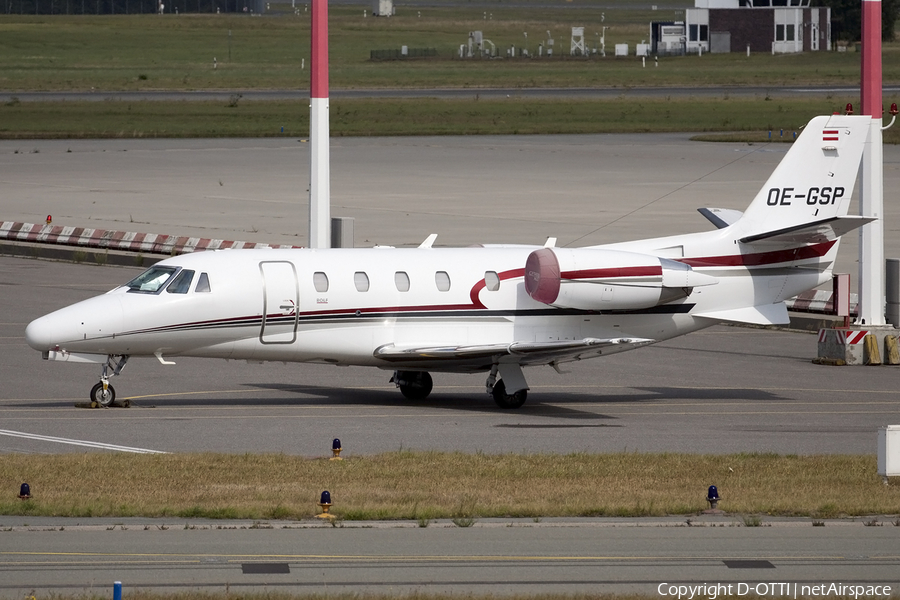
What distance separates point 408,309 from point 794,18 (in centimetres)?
14739

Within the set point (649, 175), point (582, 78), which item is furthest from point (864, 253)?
point (582, 78)

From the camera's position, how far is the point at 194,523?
16328 mm

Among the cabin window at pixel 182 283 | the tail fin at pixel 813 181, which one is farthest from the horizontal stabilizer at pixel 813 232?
the cabin window at pixel 182 283

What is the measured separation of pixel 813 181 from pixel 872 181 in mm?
3716

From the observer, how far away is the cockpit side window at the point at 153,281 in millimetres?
25672

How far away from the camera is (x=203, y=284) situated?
25.7 metres

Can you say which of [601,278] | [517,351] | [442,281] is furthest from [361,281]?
[601,278]

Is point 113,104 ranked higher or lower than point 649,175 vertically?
higher

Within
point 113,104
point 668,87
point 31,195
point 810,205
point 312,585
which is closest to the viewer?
point 312,585

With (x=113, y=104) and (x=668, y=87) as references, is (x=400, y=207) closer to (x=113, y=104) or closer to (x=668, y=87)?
(x=113, y=104)

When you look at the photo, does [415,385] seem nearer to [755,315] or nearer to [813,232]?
[755,315]

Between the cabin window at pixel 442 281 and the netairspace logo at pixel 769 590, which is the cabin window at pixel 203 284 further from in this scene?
the netairspace logo at pixel 769 590

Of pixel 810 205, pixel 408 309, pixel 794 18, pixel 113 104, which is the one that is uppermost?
pixel 794 18

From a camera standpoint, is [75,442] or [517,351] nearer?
[75,442]
